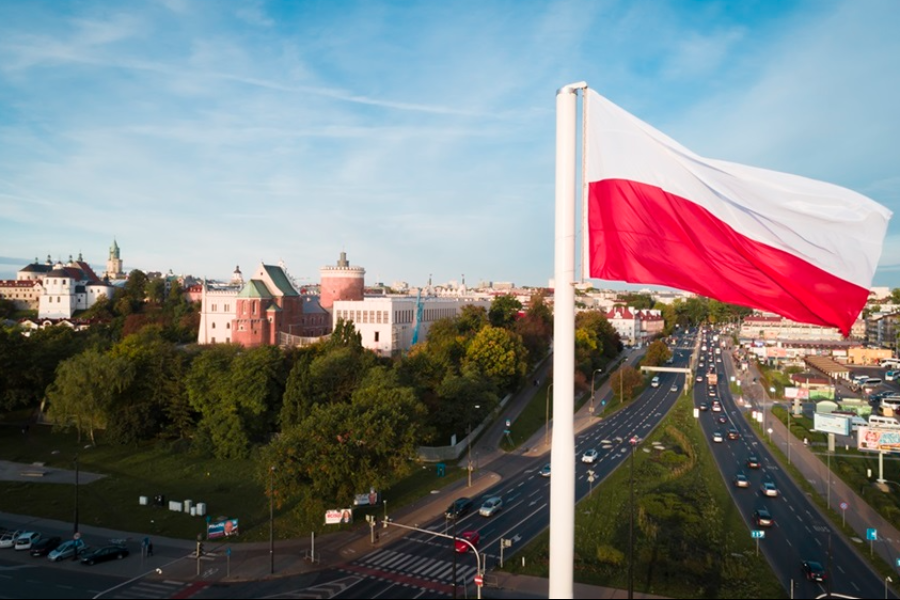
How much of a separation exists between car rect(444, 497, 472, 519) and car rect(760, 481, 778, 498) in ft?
55.1

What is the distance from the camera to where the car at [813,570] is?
74.2ft

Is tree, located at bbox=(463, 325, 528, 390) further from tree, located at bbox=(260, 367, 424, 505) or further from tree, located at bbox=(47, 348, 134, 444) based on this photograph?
tree, located at bbox=(47, 348, 134, 444)

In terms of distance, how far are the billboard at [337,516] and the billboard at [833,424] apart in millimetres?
32284

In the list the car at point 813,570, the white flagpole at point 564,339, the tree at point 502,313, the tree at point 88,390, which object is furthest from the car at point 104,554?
the tree at point 502,313

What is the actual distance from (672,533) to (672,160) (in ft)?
76.5

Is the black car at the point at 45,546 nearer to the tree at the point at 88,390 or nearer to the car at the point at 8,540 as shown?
the car at the point at 8,540

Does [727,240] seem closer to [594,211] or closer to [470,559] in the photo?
[594,211]

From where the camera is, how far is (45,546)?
26.1 m

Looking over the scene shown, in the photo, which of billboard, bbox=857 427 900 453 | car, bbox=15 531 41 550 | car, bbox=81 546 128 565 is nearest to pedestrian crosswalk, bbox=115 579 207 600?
car, bbox=81 546 128 565

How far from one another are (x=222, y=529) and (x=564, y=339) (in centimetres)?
2384

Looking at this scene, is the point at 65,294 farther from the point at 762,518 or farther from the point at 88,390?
the point at 762,518

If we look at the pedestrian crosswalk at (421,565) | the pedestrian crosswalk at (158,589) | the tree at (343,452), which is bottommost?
the pedestrian crosswalk at (158,589)

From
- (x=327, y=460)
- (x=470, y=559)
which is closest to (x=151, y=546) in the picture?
(x=327, y=460)

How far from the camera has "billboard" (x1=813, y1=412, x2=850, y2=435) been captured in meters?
39.8
